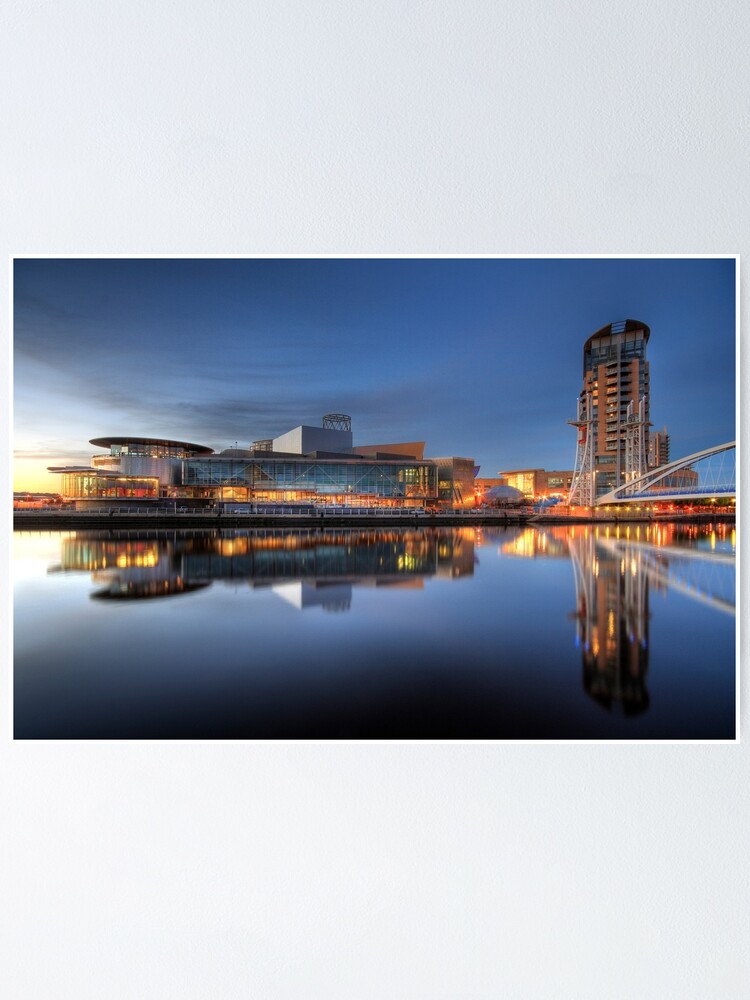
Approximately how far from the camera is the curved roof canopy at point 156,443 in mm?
2742

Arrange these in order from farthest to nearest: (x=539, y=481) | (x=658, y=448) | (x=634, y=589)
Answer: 1. (x=539, y=481)
2. (x=634, y=589)
3. (x=658, y=448)

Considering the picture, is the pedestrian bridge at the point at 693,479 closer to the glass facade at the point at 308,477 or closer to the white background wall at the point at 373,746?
the white background wall at the point at 373,746

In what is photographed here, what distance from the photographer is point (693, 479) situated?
2.44m

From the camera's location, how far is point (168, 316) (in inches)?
91.7

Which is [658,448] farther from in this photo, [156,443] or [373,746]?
[156,443]

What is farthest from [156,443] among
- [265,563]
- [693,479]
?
[693,479]

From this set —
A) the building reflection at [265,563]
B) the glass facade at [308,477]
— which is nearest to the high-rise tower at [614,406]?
the glass facade at [308,477]

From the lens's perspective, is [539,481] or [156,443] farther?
[539,481]

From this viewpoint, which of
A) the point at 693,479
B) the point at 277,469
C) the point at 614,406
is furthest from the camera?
the point at 277,469

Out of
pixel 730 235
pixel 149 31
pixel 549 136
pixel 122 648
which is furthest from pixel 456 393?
pixel 122 648

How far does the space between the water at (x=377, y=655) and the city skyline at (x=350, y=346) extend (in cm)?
84

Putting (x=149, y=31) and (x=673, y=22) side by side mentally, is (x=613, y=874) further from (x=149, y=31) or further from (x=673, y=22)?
(x=149, y=31)

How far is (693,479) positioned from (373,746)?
2280 millimetres

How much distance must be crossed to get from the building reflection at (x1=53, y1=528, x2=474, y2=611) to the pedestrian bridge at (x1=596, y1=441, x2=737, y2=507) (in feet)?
6.41
